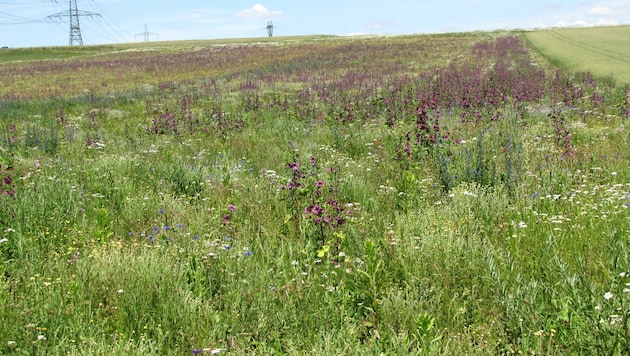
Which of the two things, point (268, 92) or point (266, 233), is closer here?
point (266, 233)

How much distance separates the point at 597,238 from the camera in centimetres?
389

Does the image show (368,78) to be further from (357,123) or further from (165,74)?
(165,74)

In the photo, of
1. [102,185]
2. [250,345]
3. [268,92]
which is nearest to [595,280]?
[250,345]

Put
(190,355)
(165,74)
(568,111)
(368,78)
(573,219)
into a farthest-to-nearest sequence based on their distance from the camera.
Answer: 1. (165,74)
2. (368,78)
3. (568,111)
4. (573,219)
5. (190,355)

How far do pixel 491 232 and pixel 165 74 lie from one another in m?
30.2

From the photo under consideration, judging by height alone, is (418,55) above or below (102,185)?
above

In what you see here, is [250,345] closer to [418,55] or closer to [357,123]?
[357,123]

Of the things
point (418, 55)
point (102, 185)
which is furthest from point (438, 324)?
point (418, 55)

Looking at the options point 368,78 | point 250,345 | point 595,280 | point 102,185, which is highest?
point 368,78

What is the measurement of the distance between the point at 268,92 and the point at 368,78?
5.53 metres

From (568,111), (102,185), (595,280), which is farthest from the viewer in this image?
(568,111)

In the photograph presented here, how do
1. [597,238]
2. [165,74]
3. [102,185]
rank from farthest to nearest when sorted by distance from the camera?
[165,74] → [102,185] → [597,238]

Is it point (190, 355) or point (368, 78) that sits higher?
point (368, 78)

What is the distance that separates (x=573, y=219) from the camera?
14.6 ft
